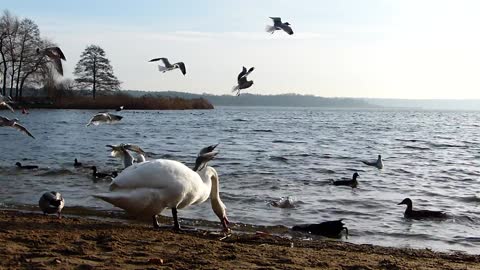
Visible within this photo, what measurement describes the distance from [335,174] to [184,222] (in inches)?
432

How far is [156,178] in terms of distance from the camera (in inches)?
313

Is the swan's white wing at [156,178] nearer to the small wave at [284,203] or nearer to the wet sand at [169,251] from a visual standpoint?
the wet sand at [169,251]

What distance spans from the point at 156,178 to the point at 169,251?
54.2 inches

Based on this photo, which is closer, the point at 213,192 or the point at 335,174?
the point at 213,192

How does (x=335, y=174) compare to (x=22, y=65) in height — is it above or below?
below

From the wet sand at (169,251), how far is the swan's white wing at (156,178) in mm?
642

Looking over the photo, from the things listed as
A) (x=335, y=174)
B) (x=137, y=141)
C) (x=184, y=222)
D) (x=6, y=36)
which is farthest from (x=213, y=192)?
(x=6, y=36)

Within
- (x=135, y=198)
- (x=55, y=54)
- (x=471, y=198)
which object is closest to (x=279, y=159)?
(x=471, y=198)

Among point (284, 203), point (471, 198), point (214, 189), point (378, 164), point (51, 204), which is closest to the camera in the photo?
point (214, 189)

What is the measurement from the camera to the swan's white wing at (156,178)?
787 centimetres

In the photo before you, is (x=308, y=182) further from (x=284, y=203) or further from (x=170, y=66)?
(x=170, y=66)

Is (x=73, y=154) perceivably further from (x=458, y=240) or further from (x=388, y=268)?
(x=388, y=268)

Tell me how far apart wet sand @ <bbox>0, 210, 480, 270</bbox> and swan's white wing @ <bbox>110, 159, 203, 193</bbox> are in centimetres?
64

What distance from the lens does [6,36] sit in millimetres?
64938
